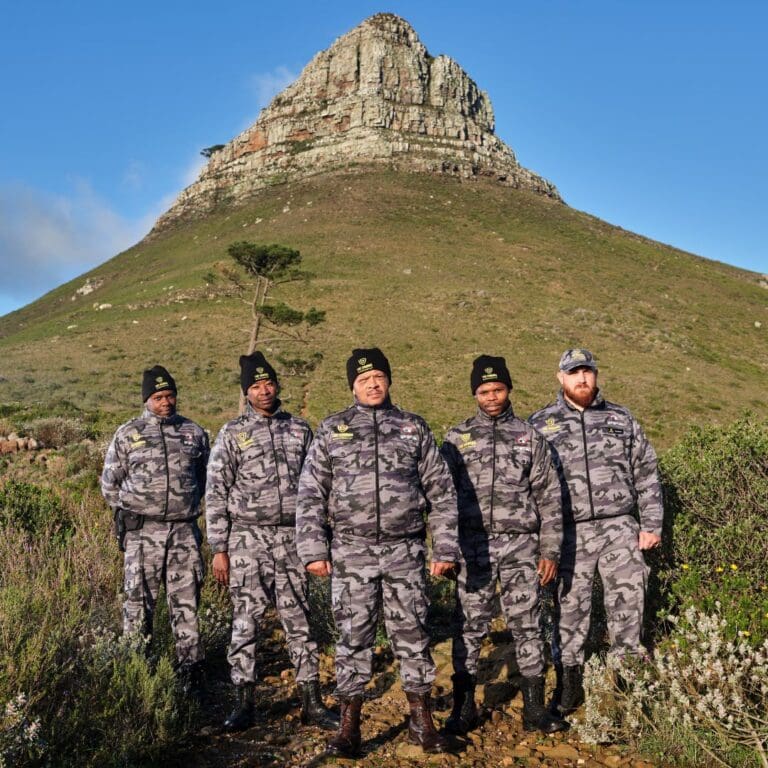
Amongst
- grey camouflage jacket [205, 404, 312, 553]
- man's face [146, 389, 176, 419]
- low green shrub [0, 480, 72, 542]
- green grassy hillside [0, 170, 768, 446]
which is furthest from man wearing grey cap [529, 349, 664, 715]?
green grassy hillside [0, 170, 768, 446]

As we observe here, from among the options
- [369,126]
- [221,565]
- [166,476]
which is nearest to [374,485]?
[221,565]

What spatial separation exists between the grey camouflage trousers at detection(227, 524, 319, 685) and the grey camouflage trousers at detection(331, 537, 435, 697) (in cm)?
66

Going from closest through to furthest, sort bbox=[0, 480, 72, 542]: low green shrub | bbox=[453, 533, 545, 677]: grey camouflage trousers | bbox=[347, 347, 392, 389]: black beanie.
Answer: bbox=[347, 347, 392, 389]: black beanie
bbox=[453, 533, 545, 677]: grey camouflage trousers
bbox=[0, 480, 72, 542]: low green shrub

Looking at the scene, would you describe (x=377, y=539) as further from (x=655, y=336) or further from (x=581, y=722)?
(x=655, y=336)

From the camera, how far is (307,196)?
71688mm

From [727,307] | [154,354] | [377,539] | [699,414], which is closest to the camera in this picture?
[377,539]

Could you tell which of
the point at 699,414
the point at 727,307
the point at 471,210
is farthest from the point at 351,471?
the point at 471,210

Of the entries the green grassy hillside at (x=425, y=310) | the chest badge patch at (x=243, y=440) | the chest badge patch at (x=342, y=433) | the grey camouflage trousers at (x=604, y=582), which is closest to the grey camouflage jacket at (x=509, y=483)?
the grey camouflage trousers at (x=604, y=582)

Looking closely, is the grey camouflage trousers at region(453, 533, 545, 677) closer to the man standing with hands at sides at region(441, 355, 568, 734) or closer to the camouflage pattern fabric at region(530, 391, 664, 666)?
the man standing with hands at sides at region(441, 355, 568, 734)

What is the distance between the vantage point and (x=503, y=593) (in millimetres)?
4379

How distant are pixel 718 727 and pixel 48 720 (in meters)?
3.48

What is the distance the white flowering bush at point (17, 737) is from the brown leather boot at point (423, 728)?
2.11 metres

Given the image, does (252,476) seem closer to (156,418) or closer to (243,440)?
(243,440)

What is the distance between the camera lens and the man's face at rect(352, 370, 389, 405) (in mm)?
4152
